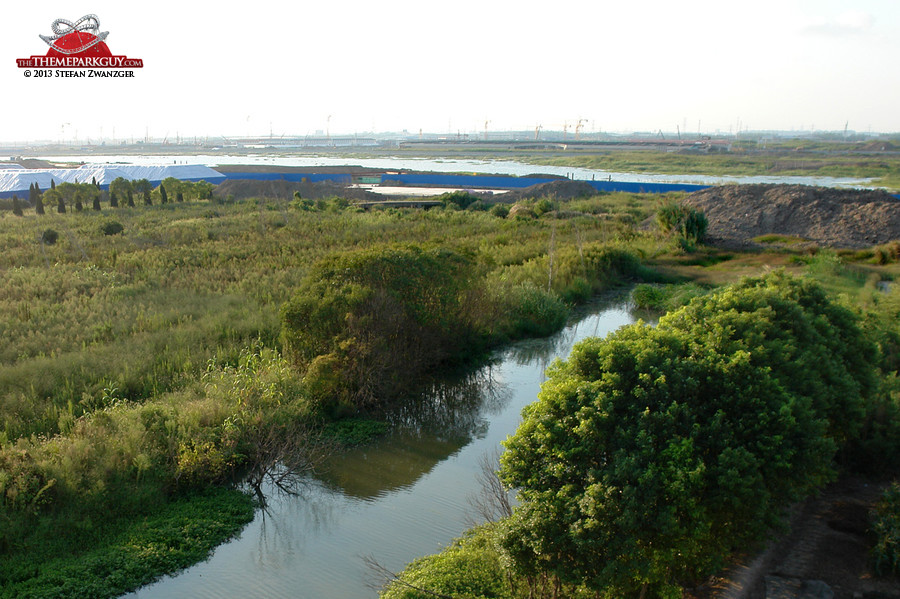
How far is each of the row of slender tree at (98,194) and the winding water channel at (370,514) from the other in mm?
31962

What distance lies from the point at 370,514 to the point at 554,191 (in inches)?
1641

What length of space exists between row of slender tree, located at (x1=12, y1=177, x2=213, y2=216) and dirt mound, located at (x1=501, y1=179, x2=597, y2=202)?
2096 cm

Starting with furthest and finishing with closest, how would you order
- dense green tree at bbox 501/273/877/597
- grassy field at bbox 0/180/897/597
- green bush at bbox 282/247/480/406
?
1. green bush at bbox 282/247/480/406
2. grassy field at bbox 0/180/897/597
3. dense green tree at bbox 501/273/877/597

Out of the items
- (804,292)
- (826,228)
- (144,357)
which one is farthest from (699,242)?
(144,357)

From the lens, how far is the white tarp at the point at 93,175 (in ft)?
164

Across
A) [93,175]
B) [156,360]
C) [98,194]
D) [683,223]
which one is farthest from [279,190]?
[156,360]

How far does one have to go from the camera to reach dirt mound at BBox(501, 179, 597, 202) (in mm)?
47319

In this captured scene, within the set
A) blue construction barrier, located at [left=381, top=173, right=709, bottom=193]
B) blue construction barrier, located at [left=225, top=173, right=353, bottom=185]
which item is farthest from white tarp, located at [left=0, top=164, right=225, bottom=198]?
blue construction barrier, located at [left=381, top=173, right=709, bottom=193]

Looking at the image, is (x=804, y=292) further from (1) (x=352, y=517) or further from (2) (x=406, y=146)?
(2) (x=406, y=146)

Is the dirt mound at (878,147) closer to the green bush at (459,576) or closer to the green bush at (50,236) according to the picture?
the green bush at (50,236)

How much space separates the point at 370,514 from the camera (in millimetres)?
8414

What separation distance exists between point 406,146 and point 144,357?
159231mm


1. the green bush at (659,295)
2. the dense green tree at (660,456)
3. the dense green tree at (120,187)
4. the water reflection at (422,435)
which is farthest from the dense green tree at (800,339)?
the dense green tree at (120,187)

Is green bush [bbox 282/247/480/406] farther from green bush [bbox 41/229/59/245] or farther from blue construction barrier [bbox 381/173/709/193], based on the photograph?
blue construction barrier [bbox 381/173/709/193]
